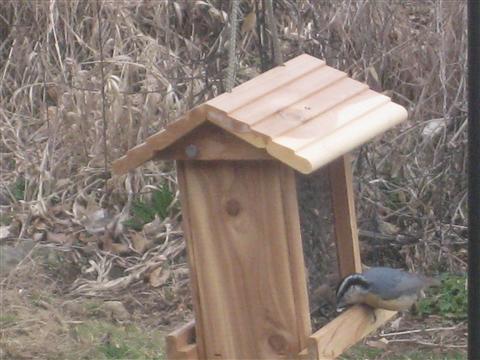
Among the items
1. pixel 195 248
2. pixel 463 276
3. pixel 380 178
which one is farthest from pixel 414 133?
pixel 195 248

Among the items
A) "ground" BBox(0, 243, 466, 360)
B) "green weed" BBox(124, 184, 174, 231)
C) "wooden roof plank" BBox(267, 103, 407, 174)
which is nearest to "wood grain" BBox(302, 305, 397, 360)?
"wooden roof plank" BBox(267, 103, 407, 174)

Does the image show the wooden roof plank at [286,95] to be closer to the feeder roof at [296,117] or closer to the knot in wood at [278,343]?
the feeder roof at [296,117]

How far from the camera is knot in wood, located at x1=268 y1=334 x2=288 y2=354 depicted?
97.9 inches

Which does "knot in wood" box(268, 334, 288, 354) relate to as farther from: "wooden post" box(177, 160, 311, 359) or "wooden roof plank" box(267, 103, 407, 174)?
"wooden roof plank" box(267, 103, 407, 174)

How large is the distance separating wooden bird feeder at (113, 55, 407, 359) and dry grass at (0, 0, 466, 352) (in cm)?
245

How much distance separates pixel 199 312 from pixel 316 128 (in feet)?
1.83

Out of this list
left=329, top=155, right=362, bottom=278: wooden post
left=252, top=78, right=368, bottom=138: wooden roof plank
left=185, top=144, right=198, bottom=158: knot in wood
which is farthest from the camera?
left=329, top=155, right=362, bottom=278: wooden post

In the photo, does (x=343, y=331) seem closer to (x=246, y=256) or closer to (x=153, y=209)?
(x=246, y=256)

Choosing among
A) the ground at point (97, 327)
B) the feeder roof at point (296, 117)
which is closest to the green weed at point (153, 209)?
the ground at point (97, 327)

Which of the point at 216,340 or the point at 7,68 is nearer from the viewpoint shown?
the point at 216,340

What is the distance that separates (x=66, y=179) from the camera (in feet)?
20.2

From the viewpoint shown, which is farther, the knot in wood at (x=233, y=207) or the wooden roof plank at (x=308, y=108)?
the knot in wood at (x=233, y=207)

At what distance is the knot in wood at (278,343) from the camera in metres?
2.49
